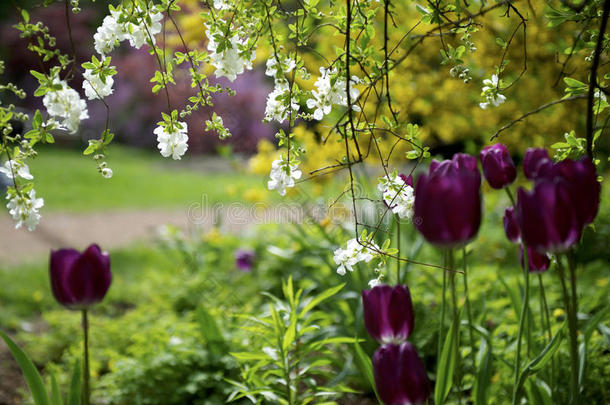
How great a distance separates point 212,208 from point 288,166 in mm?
6588

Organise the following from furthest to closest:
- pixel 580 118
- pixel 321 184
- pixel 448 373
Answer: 1. pixel 321 184
2. pixel 580 118
3. pixel 448 373

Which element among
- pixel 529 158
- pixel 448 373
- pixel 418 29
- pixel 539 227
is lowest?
pixel 448 373

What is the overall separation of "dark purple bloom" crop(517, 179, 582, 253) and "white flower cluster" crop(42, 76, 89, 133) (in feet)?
2.76

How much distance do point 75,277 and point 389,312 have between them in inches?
25.4

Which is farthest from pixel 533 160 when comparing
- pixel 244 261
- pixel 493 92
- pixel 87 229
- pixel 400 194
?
pixel 87 229

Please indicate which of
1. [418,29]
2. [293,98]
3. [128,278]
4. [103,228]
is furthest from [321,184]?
[103,228]

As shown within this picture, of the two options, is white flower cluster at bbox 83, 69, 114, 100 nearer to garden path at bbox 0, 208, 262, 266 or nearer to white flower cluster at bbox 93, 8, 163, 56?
white flower cluster at bbox 93, 8, 163, 56

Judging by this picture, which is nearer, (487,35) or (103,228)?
(487,35)

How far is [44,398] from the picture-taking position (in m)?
1.38

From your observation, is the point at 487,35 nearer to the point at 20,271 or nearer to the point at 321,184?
the point at 321,184

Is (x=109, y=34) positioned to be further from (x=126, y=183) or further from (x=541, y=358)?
(x=126, y=183)

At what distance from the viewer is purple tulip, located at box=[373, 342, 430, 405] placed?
895 millimetres

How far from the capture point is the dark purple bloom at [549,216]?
0.82 meters

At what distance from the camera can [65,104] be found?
1087mm
